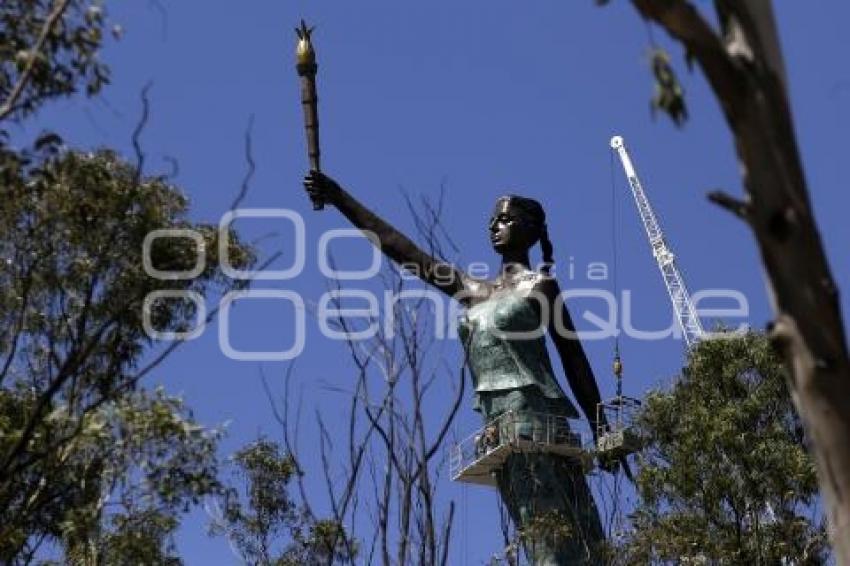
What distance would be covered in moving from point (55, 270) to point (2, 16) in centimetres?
334

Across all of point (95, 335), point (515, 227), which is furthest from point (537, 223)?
point (95, 335)

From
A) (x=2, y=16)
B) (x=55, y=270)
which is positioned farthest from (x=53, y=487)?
(x=2, y=16)

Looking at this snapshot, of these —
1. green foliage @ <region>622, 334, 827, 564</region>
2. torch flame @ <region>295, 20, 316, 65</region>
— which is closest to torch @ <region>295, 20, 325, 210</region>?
torch flame @ <region>295, 20, 316, 65</region>

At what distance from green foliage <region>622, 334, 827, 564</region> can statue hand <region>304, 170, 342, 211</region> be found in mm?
7158

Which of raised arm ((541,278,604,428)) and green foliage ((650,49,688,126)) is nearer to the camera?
green foliage ((650,49,688,126))

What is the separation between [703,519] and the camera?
2414 cm

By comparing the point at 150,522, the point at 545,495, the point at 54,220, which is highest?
the point at 54,220

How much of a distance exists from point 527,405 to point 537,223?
2.85m

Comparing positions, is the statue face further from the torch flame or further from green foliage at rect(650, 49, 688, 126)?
green foliage at rect(650, 49, 688, 126)

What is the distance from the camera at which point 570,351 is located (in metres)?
20.7

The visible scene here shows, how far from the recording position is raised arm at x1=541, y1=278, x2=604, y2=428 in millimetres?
20438

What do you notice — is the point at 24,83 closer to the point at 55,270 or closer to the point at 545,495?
the point at 55,270

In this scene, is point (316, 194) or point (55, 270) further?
point (316, 194)

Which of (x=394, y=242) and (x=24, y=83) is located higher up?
(x=394, y=242)
